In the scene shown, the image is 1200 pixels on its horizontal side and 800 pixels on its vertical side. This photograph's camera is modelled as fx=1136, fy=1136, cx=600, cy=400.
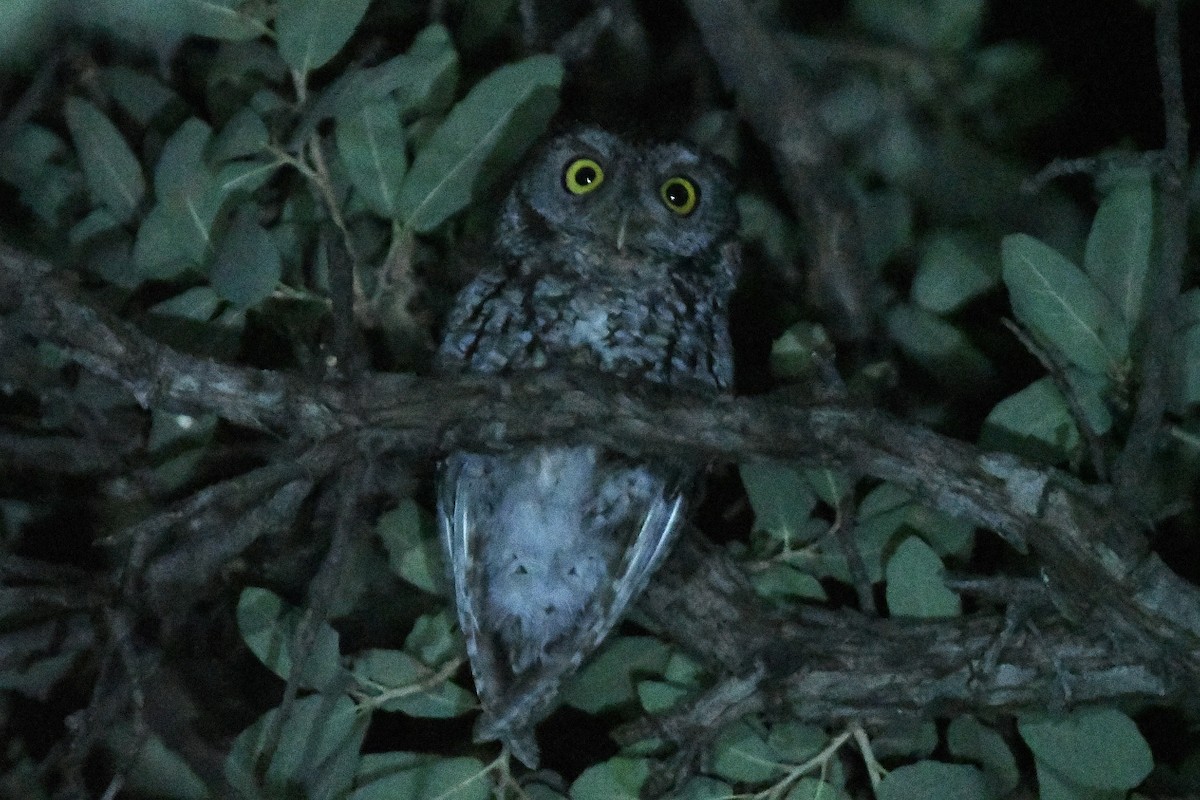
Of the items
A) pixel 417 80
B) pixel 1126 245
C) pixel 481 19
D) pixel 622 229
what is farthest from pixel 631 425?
pixel 481 19

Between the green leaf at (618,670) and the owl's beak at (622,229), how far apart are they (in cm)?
66

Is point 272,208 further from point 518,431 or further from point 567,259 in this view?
point 518,431

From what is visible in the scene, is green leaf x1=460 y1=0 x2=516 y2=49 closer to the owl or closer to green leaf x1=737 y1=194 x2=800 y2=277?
the owl

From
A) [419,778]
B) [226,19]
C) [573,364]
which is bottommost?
[419,778]

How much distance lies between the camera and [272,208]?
2.06 meters

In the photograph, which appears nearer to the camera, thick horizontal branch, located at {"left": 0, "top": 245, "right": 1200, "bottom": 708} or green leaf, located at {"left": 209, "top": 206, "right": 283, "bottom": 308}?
thick horizontal branch, located at {"left": 0, "top": 245, "right": 1200, "bottom": 708}

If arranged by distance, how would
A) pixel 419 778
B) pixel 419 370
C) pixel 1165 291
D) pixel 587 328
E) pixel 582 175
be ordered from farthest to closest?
pixel 419 370, pixel 582 175, pixel 587 328, pixel 419 778, pixel 1165 291

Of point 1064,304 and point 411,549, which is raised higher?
point 1064,304

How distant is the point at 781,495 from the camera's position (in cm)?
181

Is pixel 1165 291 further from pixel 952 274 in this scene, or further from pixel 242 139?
pixel 242 139

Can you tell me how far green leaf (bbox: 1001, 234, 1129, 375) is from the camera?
159cm

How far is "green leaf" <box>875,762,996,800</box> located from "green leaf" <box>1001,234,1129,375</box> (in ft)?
1.97

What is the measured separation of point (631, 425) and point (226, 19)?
2.96 feet

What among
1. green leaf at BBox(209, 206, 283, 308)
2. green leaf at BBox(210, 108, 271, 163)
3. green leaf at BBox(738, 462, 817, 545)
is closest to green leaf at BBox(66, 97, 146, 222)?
green leaf at BBox(210, 108, 271, 163)
